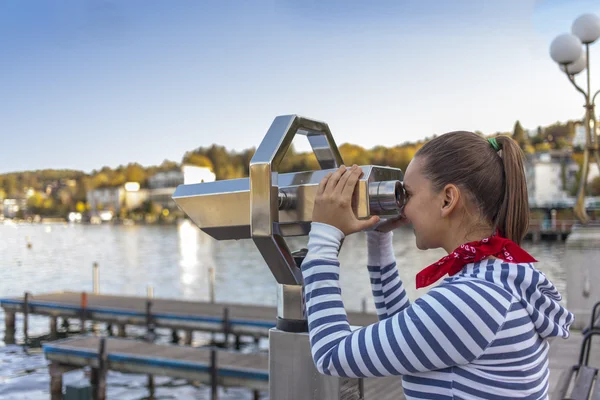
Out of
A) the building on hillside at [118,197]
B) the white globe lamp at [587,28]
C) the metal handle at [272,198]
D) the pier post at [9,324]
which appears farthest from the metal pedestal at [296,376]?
the building on hillside at [118,197]

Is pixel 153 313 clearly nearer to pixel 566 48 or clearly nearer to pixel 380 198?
pixel 566 48

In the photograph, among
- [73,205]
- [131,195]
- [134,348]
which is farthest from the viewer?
[73,205]

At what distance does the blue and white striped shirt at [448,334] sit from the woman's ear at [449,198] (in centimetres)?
12

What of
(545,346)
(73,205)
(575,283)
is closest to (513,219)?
(545,346)

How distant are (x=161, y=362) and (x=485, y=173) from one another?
349 inches

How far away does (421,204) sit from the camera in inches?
49.0

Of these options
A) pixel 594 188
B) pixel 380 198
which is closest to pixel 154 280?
pixel 380 198

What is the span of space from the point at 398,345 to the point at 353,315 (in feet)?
41.4

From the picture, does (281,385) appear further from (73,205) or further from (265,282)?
(73,205)

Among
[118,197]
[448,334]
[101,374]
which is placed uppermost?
[118,197]

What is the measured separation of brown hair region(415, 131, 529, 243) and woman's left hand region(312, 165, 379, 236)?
7.6 inches

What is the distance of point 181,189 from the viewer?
1262 millimetres

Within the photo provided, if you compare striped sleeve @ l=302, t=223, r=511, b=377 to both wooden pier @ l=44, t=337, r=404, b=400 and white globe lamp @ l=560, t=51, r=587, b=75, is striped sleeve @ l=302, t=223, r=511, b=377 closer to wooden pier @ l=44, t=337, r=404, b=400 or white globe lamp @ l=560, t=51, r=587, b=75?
wooden pier @ l=44, t=337, r=404, b=400

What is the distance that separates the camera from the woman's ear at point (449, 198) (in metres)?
1.22
